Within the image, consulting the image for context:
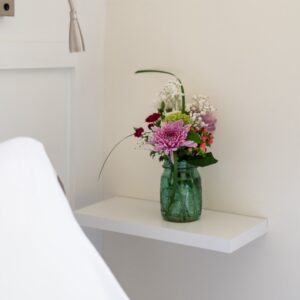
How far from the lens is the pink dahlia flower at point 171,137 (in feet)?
6.32

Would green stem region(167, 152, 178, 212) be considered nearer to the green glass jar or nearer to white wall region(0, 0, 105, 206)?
the green glass jar

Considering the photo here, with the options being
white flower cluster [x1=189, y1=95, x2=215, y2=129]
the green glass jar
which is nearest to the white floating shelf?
the green glass jar

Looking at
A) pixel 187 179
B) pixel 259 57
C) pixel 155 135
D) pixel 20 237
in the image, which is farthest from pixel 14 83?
pixel 20 237

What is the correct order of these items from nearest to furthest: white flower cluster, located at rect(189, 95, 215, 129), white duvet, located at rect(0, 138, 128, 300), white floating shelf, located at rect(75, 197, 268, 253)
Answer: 1. white duvet, located at rect(0, 138, 128, 300)
2. white floating shelf, located at rect(75, 197, 268, 253)
3. white flower cluster, located at rect(189, 95, 215, 129)

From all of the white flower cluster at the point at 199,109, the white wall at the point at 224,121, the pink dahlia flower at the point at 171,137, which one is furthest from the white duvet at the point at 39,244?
the white wall at the point at 224,121

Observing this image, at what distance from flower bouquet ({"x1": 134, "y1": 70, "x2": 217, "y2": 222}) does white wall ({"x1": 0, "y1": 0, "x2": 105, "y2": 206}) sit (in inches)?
10.9

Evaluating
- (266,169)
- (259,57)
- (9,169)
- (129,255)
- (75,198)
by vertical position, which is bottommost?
(129,255)

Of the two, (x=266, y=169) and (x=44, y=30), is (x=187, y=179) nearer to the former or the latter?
(x=266, y=169)

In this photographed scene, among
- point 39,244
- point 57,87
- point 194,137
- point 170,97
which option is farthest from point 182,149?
point 39,244

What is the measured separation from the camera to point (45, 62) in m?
2.05

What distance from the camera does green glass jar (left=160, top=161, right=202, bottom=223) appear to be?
201 cm

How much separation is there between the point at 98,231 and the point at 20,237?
121 cm

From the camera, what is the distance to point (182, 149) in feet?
6.52

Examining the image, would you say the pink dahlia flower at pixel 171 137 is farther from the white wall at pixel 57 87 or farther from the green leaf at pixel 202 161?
the white wall at pixel 57 87
